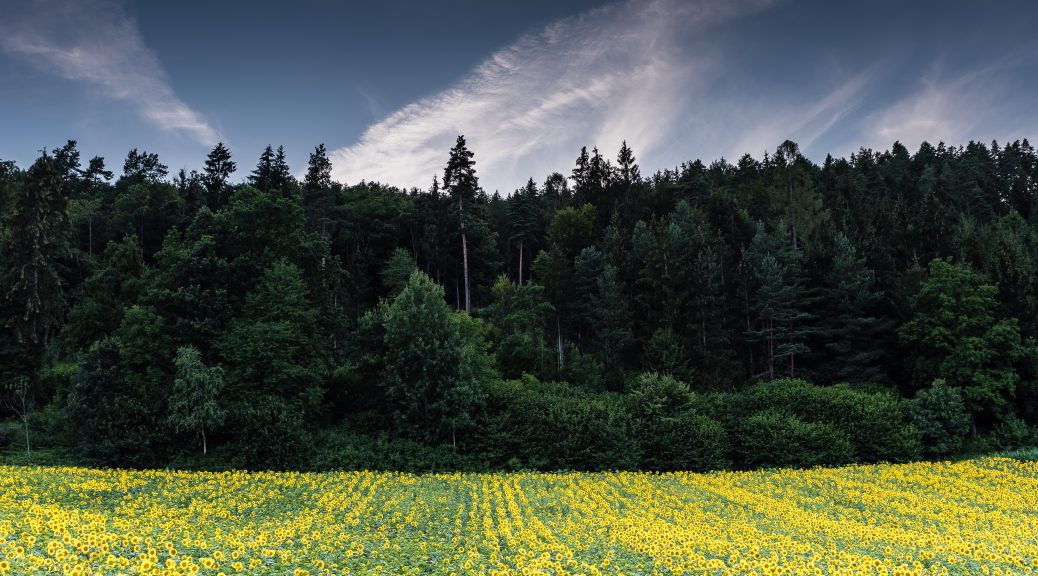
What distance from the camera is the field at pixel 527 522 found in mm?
9203

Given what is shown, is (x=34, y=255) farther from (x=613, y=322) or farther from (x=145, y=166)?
(x=145, y=166)

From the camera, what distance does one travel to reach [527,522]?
53.1 ft

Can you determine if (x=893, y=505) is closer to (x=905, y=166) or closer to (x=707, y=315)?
(x=707, y=315)

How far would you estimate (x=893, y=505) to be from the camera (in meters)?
19.7

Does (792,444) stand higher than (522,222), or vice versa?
(522,222)

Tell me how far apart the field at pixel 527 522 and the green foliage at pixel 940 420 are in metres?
2.44

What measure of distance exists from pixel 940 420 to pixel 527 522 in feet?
96.9

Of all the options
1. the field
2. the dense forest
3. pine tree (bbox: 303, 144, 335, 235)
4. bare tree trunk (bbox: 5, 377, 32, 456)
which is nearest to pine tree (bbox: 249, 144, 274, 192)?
the dense forest

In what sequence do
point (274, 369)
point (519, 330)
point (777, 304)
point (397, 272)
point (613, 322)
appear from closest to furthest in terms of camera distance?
point (274, 369) < point (777, 304) < point (613, 322) < point (519, 330) < point (397, 272)

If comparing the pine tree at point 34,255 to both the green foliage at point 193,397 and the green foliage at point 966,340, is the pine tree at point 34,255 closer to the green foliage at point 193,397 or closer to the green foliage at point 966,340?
the green foliage at point 193,397

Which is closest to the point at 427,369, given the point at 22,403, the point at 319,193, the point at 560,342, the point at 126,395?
the point at 126,395

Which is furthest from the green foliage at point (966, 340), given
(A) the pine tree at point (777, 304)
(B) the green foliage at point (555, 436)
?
(B) the green foliage at point (555, 436)

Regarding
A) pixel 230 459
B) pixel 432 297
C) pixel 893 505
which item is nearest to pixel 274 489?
pixel 230 459

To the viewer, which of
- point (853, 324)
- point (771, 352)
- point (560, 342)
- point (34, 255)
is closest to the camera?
point (34, 255)
